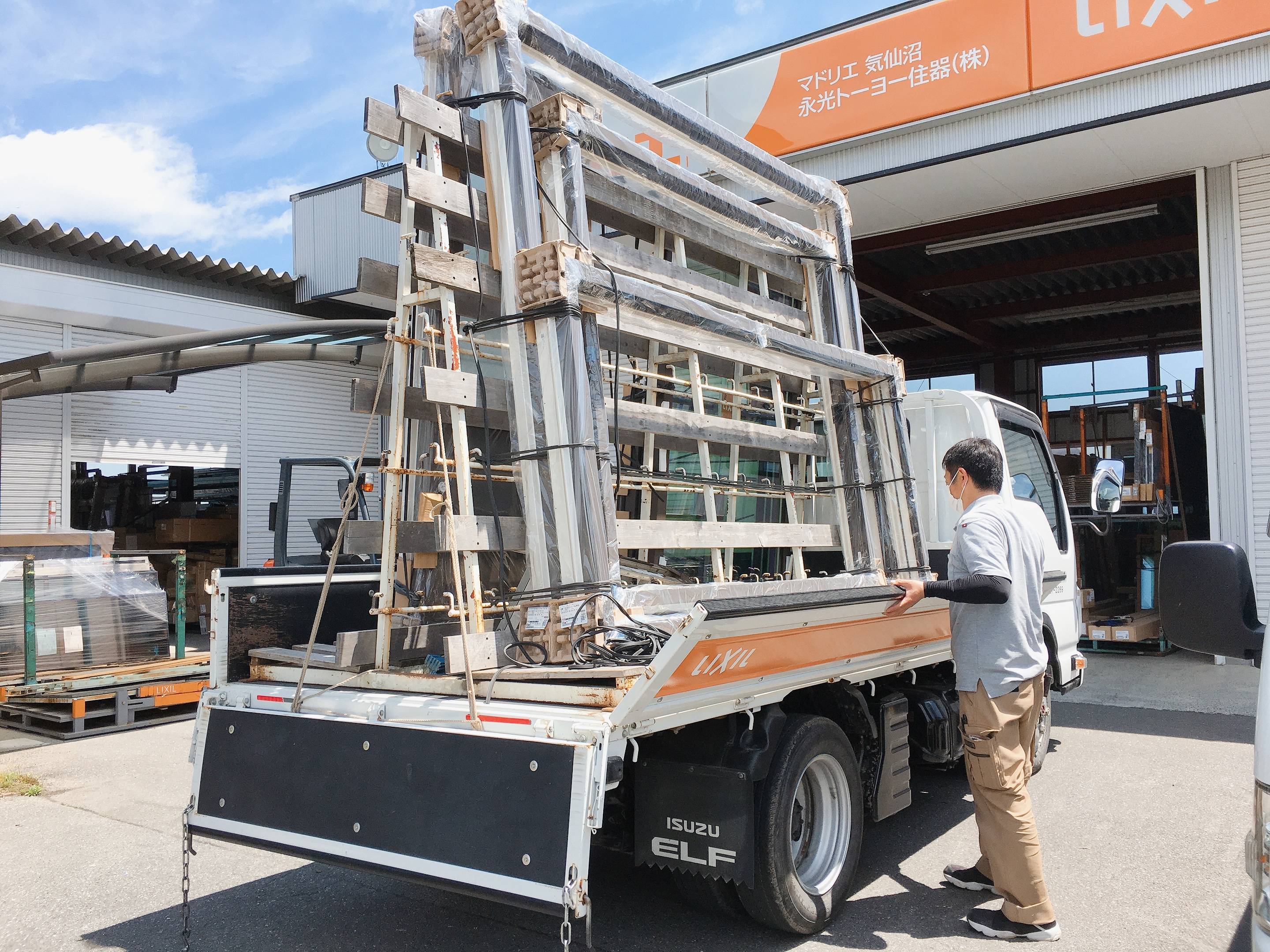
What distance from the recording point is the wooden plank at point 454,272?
12.1 feet

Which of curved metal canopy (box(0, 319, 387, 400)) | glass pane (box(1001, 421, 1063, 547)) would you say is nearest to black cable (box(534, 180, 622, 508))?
glass pane (box(1001, 421, 1063, 547))

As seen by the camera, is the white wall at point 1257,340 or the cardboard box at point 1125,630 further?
the cardboard box at point 1125,630

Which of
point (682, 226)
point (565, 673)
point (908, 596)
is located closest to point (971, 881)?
point (908, 596)

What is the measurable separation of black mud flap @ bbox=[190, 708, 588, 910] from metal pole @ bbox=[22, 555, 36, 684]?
4996mm

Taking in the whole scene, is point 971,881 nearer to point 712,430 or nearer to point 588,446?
point 712,430

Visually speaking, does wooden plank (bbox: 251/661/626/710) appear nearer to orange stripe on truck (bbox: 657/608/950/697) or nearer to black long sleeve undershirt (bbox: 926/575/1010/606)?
orange stripe on truck (bbox: 657/608/950/697)

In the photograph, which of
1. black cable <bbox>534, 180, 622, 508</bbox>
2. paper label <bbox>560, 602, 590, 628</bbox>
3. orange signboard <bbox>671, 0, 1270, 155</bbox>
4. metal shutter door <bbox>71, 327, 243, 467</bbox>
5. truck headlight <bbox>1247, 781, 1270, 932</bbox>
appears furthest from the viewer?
metal shutter door <bbox>71, 327, 243, 467</bbox>

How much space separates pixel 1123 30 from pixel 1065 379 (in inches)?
463

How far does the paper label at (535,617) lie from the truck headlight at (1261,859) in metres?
2.30

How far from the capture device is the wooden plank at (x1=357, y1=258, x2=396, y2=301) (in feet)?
13.3

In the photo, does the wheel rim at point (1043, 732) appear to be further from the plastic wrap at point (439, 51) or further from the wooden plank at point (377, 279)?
the plastic wrap at point (439, 51)

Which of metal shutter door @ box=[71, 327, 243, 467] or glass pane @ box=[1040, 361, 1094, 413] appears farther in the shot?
glass pane @ box=[1040, 361, 1094, 413]

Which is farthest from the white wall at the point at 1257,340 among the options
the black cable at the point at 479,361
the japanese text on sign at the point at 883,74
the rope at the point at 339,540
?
the rope at the point at 339,540

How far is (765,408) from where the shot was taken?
636 centimetres
